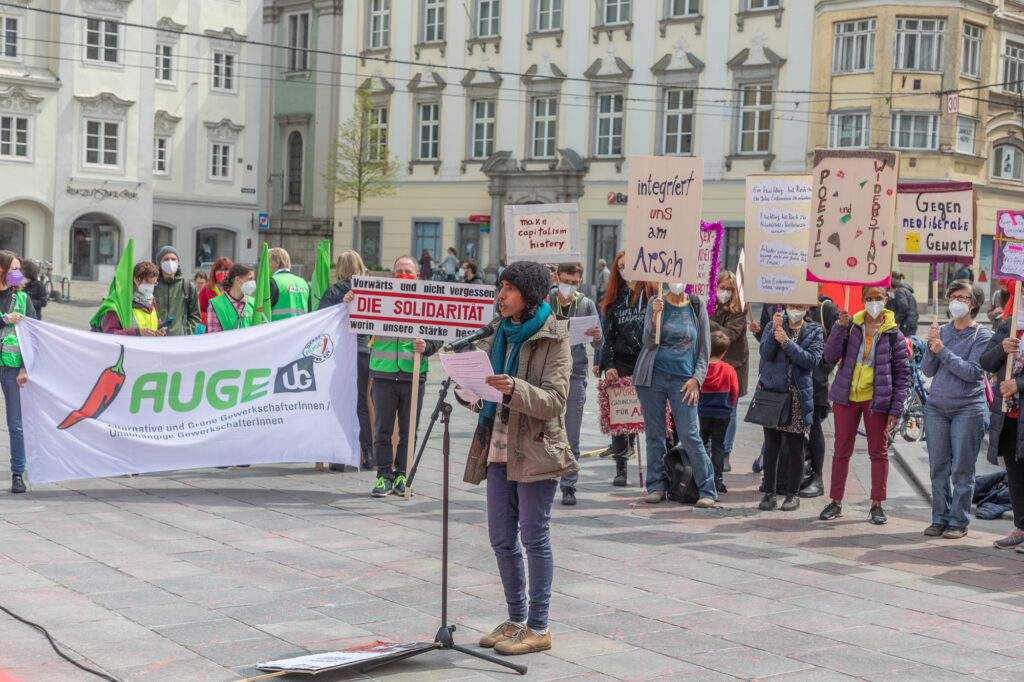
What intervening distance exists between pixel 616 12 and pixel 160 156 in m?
21.2

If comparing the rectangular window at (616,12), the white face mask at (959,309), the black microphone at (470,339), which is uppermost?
the rectangular window at (616,12)

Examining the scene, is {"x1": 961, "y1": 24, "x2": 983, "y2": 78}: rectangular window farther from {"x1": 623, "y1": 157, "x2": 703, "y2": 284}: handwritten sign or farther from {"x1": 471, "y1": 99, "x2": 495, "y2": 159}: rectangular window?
{"x1": 623, "y1": 157, "x2": 703, "y2": 284}: handwritten sign

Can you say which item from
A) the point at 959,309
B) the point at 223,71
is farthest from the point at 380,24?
the point at 959,309

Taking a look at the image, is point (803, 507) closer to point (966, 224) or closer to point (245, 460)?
point (966, 224)

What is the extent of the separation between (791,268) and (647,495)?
7.03 ft

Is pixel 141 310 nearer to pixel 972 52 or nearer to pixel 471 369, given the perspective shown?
pixel 471 369

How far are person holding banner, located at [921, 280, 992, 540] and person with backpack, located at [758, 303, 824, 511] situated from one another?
3.13ft

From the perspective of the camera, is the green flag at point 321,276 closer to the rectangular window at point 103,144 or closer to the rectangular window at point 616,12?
the rectangular window at point 616,12

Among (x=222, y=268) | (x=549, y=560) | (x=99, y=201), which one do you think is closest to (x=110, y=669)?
(x=549, y=560)

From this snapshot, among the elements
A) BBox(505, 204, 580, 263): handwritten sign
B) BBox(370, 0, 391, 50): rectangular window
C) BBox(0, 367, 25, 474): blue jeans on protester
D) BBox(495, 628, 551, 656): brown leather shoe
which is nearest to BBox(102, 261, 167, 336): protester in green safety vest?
BBox(0, 367, 25, 474): blue jeans on protester

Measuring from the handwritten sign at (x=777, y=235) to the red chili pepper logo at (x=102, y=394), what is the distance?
496 cm

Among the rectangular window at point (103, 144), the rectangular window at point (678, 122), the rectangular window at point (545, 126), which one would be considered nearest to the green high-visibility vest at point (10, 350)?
the rectangular window at point (678, 122)

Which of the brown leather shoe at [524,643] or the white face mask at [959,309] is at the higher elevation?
the white face mask at [959,309]

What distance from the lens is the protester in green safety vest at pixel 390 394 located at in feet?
32.9
